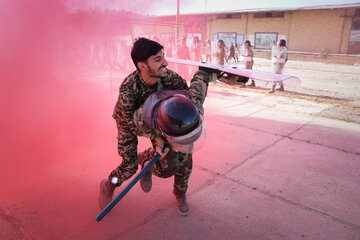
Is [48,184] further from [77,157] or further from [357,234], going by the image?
[357,234]

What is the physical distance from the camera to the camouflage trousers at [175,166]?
1956mm

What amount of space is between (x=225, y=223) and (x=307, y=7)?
76.7 ft

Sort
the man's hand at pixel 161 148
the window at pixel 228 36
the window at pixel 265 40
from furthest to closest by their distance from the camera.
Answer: the window at pixel 228 36
the window at pixel 265 40
the man's hand at pixel 161 148

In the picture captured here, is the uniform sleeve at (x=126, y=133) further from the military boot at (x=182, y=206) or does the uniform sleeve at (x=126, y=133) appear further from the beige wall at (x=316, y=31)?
the beige wall at (x=316, y=31)

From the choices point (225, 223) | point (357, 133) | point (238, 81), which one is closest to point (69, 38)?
point (238, 81)

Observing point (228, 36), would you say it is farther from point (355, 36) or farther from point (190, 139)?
point (190, 139)

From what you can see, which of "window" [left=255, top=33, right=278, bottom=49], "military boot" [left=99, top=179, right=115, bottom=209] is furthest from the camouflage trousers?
"window" [left=255, top=33, right=278, bottom=49]

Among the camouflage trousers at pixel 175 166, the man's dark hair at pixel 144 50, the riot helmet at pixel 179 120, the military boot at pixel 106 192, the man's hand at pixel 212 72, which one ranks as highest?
the man's dark hair at pixel 144 50

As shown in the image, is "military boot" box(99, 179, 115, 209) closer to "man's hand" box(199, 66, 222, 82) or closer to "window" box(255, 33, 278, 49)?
"man's hand" box(199, 66, 222, 82)

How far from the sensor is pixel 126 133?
1.99 metres

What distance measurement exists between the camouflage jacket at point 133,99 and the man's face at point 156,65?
5.3 inches

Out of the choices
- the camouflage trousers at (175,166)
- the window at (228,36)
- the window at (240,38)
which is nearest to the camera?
the camouflage trousers at (175,166)

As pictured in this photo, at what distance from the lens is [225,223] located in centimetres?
215

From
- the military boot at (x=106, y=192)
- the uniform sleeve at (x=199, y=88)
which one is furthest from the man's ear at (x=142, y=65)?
the military boot at (x=106, y=192)
